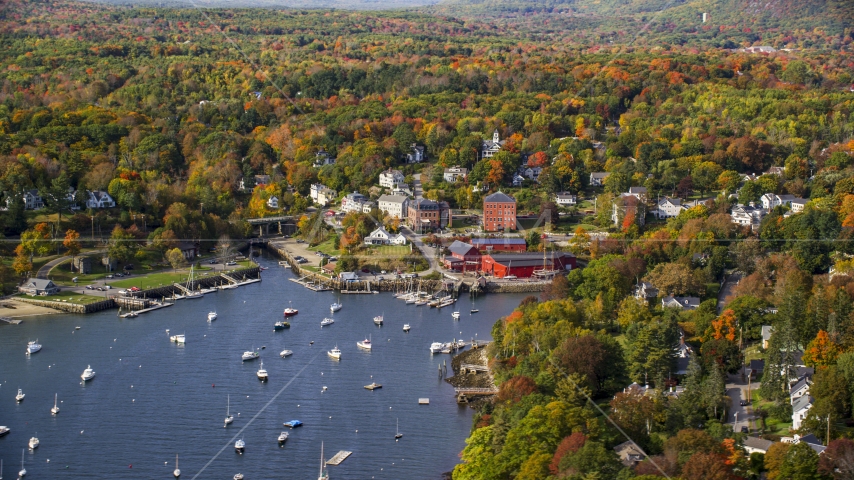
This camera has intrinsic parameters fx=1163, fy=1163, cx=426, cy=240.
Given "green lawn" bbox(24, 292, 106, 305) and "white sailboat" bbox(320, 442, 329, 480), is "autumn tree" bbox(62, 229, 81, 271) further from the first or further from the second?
"white sailboat" bbox(320, 442, 329, 480)

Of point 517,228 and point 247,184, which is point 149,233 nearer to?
point 247,184

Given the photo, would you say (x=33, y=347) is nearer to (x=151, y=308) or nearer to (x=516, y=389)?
(x=151, y=308)

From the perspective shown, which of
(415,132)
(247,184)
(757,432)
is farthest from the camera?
(415,132)

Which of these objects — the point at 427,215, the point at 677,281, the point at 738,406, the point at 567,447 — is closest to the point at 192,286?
the point at 427,215

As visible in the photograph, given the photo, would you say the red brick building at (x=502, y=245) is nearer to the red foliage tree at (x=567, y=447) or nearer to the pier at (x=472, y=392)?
the pier at (x=472, y=392)

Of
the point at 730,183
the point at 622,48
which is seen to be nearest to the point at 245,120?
the point at 730,183

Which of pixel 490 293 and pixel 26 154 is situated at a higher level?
pixel 26 154

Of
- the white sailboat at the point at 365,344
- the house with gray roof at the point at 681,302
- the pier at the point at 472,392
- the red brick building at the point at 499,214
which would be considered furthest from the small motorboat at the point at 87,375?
the red brick building at the point at 499,214

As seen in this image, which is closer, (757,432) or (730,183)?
(757,432)
